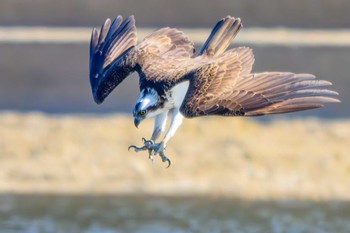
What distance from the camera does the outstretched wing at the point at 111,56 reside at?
1160 centimetres

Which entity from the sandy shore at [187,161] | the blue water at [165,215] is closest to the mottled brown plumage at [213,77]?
the blue water at [165,215]

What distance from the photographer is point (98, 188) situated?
17688 millimetres

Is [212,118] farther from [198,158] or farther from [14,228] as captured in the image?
[14,228]

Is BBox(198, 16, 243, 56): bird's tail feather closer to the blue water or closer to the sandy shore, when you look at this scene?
the blue water

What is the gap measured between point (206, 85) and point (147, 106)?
0.44 metres

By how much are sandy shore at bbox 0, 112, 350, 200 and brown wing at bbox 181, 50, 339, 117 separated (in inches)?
263

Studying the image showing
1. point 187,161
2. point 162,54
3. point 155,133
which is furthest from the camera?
point 187,161

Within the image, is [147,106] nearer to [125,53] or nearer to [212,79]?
[212,79]

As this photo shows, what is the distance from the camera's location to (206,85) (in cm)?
1084

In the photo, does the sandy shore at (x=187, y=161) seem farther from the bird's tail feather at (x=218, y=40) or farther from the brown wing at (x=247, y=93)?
the brown wing at (x=247, y=93)

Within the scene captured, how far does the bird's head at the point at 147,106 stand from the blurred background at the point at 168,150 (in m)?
6.10

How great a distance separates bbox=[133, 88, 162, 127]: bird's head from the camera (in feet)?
35.5

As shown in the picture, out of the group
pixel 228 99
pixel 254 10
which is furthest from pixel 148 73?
pixel 254 10

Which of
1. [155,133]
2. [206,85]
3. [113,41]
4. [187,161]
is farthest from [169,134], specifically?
[187,161]
